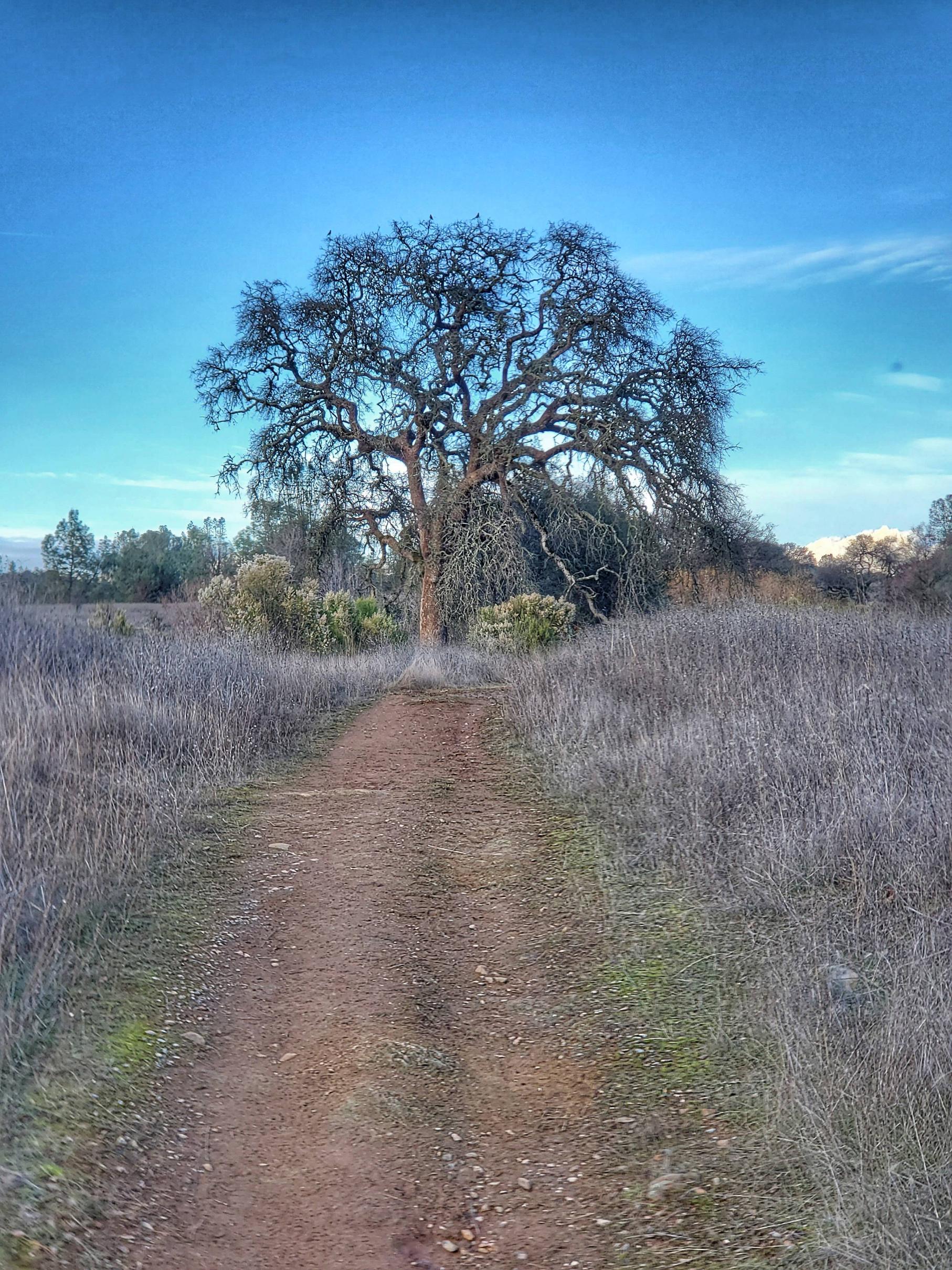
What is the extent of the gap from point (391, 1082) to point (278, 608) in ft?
44.5

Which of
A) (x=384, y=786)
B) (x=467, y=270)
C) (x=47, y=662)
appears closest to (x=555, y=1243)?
(x=384, y=786)

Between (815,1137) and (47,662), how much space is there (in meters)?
7.78

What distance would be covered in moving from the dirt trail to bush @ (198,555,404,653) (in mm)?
10268

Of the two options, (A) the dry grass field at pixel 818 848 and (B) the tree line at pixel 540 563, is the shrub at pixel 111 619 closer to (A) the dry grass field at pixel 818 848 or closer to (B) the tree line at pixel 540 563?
(B) the tree line at pixel 540 563

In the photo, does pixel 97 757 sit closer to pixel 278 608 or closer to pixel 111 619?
pixel 111 619

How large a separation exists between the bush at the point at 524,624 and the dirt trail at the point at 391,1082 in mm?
9848

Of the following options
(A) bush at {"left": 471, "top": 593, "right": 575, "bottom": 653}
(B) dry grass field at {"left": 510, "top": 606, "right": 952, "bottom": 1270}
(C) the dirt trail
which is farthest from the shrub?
(C) the dirt trail

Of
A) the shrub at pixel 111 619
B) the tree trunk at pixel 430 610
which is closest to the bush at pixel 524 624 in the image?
the tree trunk at pixel 430 610

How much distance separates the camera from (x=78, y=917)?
4559 millimetres

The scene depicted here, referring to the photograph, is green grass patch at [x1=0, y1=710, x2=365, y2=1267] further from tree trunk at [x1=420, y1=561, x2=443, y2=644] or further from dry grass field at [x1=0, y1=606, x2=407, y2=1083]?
tree trunk at [x1=420, y1=561, x2=443, y2=644]

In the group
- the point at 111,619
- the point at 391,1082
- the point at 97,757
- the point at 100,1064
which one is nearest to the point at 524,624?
the point at 111,619

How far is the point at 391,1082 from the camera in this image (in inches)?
144

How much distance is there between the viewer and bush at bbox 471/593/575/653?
16266 mm

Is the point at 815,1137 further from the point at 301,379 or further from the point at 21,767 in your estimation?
the point at 301,379
